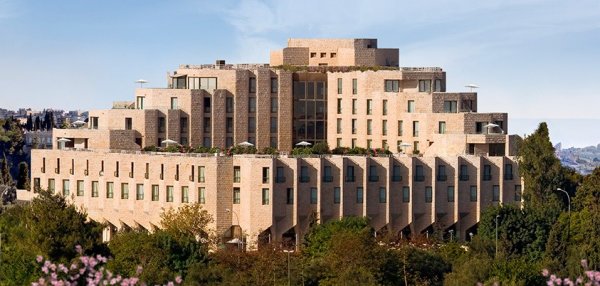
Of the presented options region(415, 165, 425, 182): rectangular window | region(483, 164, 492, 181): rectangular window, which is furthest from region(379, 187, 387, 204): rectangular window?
region(483, 164, 492, 181): rectangular window

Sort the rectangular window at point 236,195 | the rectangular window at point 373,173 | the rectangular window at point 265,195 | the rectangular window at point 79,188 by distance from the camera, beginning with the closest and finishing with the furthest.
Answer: the rectangular window at point 265,195 < the rectangular window at point 236,195 < the rectangular window at point 373,173 < the rectangular window at point 79,188

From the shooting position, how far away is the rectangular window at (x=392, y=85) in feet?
474

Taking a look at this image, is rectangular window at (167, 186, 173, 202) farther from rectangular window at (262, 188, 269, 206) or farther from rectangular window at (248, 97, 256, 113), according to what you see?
rectangular window at (248, 97, 256, 113)

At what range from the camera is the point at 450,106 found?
141 m

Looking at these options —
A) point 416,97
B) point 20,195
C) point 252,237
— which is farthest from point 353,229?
point 20,195

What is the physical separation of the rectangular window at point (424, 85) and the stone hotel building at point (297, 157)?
0.11m

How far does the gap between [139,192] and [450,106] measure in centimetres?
2642

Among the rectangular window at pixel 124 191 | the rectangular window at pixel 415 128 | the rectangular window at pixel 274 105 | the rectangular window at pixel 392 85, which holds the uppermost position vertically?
the rectangular window at pixel 392 85

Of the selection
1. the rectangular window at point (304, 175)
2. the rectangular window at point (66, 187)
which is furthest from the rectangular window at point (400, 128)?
the rectangular window at point (66, 187)

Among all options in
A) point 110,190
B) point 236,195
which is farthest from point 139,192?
point 236,195

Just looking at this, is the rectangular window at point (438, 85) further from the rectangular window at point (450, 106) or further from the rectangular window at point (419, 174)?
the rectangular window at point (419, 174)

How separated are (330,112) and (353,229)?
1412 inches

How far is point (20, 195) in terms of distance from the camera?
14262 cm

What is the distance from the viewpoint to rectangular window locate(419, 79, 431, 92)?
473ft
